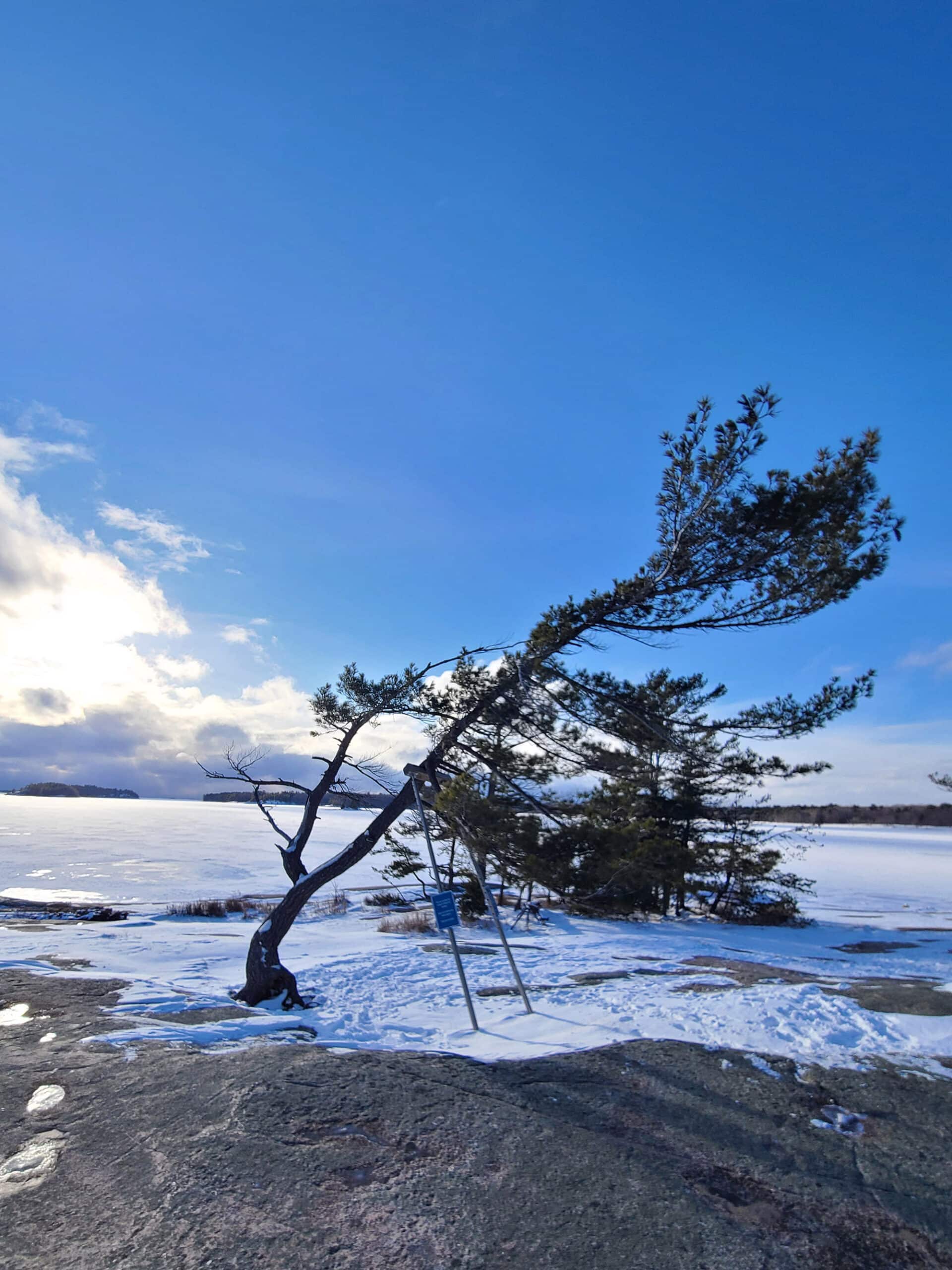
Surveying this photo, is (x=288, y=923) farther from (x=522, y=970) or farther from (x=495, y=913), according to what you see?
(x=522, y=970)

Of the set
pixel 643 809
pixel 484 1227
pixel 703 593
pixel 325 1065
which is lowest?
pixel 484 1227

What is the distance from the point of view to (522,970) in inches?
433

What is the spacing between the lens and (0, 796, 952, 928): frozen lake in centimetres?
Result: 2228

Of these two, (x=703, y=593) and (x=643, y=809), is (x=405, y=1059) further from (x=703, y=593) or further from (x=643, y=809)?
(x=643, y=809)

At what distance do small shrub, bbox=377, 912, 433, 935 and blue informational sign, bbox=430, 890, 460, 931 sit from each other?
8637mm

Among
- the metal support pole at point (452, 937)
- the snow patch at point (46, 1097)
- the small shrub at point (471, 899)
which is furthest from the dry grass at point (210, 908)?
the snow patch at point (46, 1097)

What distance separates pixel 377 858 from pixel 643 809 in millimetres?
25239

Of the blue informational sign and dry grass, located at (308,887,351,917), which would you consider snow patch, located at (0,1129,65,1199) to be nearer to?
the blue informational sign

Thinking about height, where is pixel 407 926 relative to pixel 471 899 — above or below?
below

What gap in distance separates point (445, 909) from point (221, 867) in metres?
26.0

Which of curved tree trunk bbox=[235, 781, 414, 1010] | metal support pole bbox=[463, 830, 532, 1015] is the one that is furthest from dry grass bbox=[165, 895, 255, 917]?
metal support pole bbox=[463, 830, 532, 1015]

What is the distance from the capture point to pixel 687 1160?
169 inches

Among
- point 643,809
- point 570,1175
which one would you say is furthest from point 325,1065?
point 643,809

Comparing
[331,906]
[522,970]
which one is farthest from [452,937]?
[331,906]
